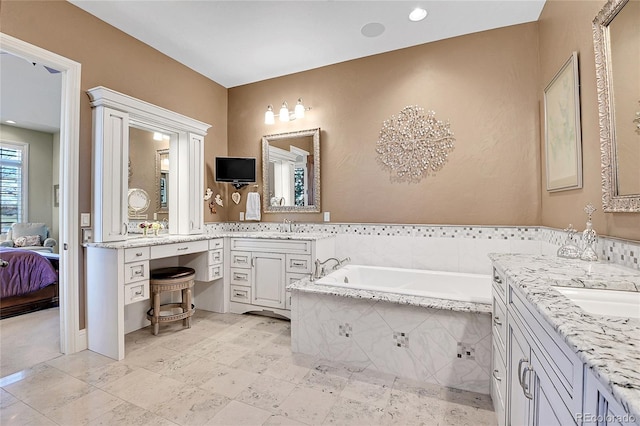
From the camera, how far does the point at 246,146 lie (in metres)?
3.97

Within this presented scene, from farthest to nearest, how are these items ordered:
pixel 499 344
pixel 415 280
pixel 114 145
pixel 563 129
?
pixel 415 280, pixel 114 145, pixel 563 129, pixel 499 344

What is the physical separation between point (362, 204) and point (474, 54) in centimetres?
183

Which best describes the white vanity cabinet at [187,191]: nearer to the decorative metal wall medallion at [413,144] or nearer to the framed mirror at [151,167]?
the framed mirror at [151,167]

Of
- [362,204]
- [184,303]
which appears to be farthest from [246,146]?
[184,303]

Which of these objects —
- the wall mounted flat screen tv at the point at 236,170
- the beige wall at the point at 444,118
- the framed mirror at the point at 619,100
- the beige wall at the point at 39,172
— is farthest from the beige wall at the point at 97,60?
the beige wall at the point at 39,172

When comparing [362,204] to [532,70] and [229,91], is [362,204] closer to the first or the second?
[532,70]

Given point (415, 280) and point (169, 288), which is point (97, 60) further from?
point (415, 280)

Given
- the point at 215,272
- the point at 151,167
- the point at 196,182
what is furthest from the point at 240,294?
the point at 151,167

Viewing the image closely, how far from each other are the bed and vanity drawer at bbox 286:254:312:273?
2.98 metres

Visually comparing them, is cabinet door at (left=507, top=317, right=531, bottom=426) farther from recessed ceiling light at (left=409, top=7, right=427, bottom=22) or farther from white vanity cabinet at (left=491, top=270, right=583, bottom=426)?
recessed ceiling light at (left=409, top=7, right=427, bottom=22)

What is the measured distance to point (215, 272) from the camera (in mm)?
3258

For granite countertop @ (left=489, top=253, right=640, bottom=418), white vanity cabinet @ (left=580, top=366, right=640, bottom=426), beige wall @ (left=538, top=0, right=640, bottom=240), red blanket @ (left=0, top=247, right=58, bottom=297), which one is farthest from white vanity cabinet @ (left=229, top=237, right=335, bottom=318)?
white vanity cabinet @ (left=580, top=366, right=640, bottom=426)

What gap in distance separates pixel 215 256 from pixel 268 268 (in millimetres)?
623

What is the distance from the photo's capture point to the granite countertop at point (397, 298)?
1.88 m
